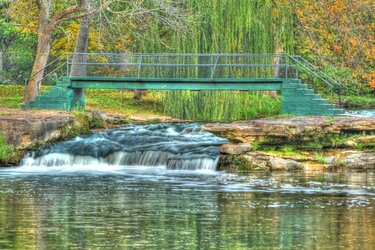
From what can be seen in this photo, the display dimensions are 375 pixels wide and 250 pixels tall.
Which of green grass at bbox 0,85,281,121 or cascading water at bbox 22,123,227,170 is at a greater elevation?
green grass at bbox 0,85,281,121

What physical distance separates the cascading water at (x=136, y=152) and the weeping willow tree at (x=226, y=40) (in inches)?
332

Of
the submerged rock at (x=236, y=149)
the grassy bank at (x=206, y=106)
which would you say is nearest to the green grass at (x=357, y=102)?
the grassy bank at (x=206, y=106)

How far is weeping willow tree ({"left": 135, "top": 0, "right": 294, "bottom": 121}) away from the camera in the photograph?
1813 inches

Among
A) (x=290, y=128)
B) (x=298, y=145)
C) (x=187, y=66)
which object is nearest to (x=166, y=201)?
(x=298, y=145)

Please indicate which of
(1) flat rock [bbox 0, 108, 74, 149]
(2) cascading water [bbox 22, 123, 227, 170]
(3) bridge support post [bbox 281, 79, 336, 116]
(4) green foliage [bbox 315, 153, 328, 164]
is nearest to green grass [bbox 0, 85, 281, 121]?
(3) bridge support post [bbox 281, 79, 336, 116]

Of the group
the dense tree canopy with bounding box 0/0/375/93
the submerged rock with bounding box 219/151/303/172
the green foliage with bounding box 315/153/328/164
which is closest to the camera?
the submerged rock with bounding box 219/151/303/172

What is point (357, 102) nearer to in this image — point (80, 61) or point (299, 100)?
point (80, 61)

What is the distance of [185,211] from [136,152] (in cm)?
1273

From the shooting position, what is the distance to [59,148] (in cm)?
3609

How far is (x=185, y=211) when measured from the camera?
23031mm

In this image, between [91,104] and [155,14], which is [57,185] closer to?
[155,14]

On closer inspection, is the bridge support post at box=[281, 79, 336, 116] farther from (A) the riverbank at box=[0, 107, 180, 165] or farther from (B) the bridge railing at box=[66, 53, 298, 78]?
(A) the riverbank at box=[0, 107, 180, 165]

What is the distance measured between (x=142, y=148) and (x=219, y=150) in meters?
2.71

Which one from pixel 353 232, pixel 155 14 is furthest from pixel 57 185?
pixel 155 14
